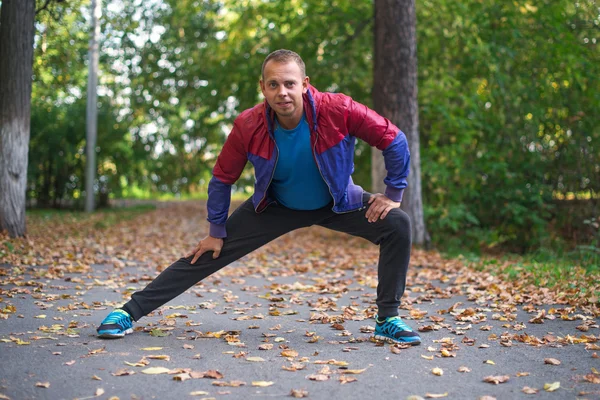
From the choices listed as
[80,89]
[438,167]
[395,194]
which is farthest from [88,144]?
[395,194]

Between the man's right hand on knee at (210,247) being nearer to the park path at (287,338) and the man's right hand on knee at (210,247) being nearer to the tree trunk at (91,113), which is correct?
the park path at (287,338)

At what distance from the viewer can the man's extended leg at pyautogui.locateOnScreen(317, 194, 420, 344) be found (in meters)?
5.07

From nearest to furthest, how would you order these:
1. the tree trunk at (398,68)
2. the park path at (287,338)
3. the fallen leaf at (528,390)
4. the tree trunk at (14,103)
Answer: the fallen leaf at (528,390) < the park path at (287,338) < the tree trunk at (14,103) < the tree trunk at (398,68)

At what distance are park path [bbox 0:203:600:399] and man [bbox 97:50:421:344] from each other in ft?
1.38

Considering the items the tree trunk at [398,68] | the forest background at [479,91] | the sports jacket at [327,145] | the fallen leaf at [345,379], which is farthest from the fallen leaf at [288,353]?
the tree trunk at [398,68]

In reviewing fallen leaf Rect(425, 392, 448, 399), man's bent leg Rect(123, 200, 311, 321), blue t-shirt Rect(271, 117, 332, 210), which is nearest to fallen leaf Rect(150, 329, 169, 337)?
man's bent leg Rect(123, 200, 311, 321)

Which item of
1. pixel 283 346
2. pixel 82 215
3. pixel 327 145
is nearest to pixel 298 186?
pixel 327 145

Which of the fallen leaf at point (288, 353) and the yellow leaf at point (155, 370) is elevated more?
the fallen leaf at point (288, 353)

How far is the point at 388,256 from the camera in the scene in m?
5.13

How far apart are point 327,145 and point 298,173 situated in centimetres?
30

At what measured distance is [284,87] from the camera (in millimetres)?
4801

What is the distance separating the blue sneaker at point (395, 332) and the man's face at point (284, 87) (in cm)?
169

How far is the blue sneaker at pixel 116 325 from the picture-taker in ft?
16.8

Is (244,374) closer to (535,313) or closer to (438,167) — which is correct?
(535,313)
